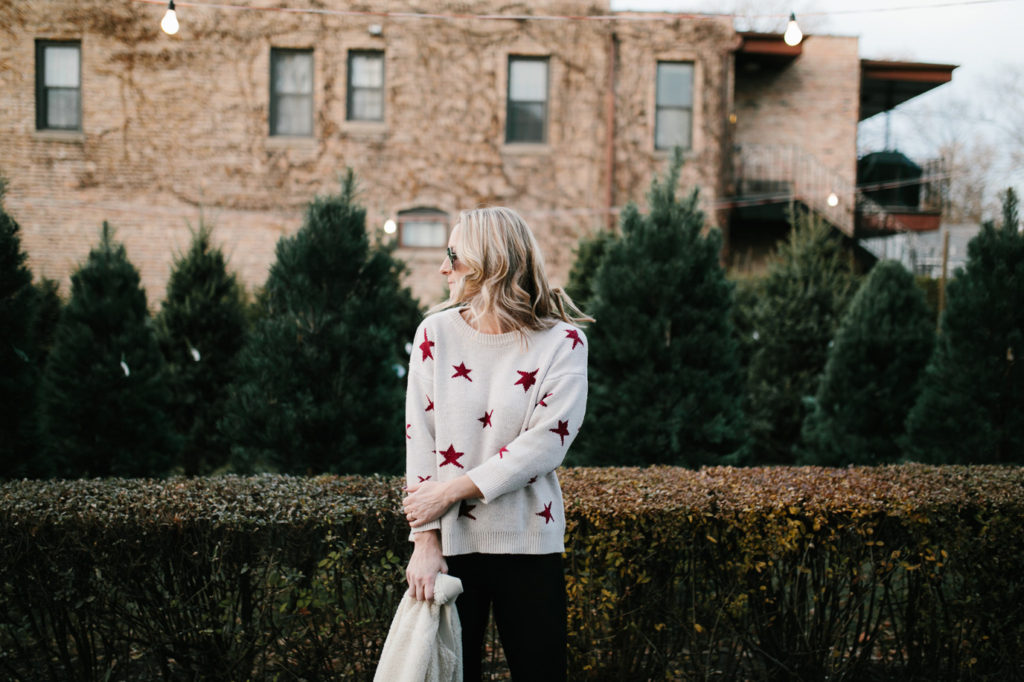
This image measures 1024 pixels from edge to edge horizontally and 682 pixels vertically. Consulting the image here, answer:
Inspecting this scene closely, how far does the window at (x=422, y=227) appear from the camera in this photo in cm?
1831

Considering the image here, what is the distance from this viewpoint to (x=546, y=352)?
2.56 meters

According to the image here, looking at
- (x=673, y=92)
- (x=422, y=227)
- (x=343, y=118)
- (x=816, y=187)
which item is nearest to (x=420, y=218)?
(x=422, y=227)

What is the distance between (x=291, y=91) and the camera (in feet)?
59.5

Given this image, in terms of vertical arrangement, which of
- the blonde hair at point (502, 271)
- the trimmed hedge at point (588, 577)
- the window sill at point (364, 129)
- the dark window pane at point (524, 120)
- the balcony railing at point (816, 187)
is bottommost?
the trimmed hedge at point (588, 577)

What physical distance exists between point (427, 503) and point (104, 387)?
24.1ft

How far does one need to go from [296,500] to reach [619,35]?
16765mm

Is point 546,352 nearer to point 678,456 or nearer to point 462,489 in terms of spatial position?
point 462,489

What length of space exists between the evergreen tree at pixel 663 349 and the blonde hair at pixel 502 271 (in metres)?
5.41

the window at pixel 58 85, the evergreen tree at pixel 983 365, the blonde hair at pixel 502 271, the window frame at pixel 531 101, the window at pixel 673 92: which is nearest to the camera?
the blonde hair at pixel 502 271

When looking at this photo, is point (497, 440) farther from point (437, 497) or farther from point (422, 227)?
point (422, 227)

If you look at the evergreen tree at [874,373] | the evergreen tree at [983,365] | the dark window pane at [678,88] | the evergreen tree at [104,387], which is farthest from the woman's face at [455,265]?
the dark window pane at [678,88]

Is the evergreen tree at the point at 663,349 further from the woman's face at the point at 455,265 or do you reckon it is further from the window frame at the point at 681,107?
the window frame at the point at 681,107

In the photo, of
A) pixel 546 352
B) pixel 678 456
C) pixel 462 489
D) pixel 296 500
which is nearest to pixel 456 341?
pixel 546 352

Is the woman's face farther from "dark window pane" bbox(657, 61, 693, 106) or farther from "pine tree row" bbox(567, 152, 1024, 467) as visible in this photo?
"dark window pane" bbox(657, 61, 693, 106)
